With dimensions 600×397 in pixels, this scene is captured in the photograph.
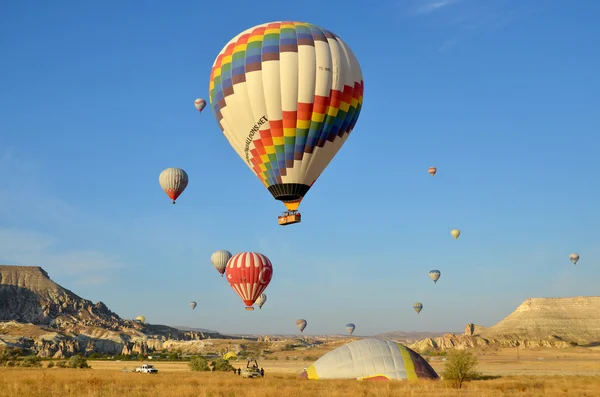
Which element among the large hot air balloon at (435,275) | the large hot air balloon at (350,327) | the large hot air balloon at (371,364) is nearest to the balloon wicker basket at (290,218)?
the large hot air balloon at (371,364)

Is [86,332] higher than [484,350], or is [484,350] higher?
[86,332]

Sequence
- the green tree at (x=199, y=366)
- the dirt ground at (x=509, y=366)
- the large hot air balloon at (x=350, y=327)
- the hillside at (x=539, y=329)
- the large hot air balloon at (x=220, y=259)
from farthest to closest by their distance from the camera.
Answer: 1. the large hot air balloon at (x=350, y=327)
2. the hillside at (x=539, y=329)
3. the large hot air balloon at (x=220, y=259)
4. the green tree at (x=199, y=366)
5. the dirt ground at (x=509, y=366)

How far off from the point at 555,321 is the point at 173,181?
141492 millimetres

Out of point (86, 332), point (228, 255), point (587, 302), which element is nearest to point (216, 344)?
point (86, 332)

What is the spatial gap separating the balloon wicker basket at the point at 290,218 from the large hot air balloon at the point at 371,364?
30.2ft

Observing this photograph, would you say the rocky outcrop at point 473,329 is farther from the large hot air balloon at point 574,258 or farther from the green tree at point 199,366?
the green tree at point 199,366

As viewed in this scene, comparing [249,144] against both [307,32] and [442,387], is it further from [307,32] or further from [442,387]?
[442,387]

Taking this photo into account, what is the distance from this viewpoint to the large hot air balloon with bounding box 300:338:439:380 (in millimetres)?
36312

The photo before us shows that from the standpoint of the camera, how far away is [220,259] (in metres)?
102

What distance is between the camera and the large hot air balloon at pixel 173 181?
7538 centimetres

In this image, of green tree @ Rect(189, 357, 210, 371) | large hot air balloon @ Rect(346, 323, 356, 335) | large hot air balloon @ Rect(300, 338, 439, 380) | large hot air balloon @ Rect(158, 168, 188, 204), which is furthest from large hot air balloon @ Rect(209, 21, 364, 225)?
large hot air balloon @ Rect(346, 323, 356, 335)

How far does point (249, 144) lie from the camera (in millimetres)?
42281

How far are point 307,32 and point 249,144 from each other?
867 centimetres

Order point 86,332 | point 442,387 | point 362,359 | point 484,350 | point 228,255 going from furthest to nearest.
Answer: point 86,332 → point 484,350 → point 228,255 → point 362,359 → point 442,387
